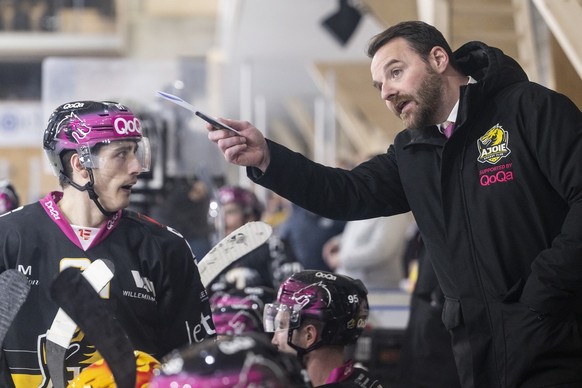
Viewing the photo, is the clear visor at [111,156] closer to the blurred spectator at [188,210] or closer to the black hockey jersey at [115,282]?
the black hockey jersey at [115,282]

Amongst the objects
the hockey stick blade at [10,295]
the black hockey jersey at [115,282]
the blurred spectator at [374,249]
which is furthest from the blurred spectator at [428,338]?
the hockey stick blade at [10,295]

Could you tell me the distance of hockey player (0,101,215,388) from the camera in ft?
11.6

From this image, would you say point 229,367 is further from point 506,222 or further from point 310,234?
point 310,234

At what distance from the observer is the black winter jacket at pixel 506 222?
3.06 meters

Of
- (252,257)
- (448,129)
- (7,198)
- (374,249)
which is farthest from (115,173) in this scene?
(374,249)

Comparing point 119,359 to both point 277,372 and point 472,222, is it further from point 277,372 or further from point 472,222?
point 472,222

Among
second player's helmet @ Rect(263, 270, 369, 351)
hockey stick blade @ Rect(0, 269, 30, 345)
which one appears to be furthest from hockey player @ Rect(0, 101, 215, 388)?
second player's helmet @ Rect(263, 270, 369, 351)

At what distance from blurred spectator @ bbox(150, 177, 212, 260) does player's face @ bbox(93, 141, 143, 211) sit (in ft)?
10.9

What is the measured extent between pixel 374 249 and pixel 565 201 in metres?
4.28

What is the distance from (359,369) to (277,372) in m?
1.37

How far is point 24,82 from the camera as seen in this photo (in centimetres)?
2231

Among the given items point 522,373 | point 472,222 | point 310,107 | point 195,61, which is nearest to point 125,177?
point 472,222

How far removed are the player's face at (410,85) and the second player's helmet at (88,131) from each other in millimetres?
815

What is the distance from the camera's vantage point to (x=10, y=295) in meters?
3.36
